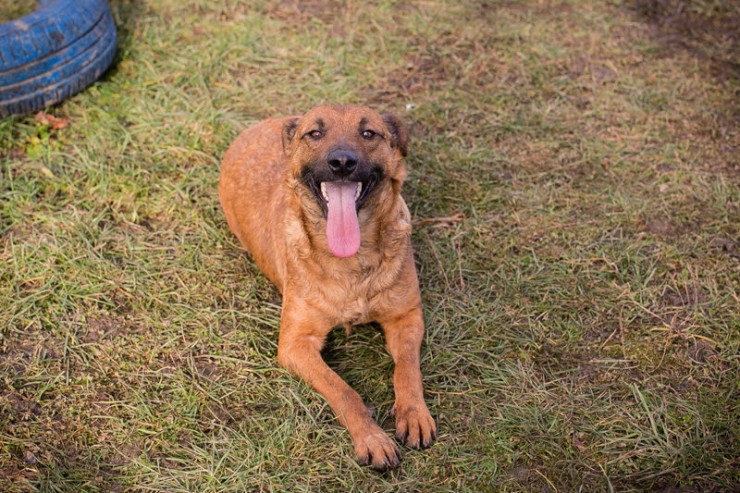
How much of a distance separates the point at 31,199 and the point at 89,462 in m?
2.77

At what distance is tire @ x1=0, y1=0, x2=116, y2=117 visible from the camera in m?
6.51

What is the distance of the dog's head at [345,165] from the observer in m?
4.59

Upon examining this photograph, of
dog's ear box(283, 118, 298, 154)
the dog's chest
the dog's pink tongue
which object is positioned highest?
dog's ear box(283, 118, 298, 154)

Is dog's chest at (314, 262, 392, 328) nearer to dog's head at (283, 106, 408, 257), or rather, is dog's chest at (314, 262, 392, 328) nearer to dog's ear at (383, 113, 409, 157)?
dog's head at (283, 106, 408, 257)

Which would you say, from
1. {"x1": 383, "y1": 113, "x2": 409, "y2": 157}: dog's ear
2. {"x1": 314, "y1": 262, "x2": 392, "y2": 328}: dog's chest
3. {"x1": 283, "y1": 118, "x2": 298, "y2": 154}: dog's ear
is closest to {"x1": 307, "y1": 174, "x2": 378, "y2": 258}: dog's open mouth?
{"x1": 314, "y1": 262, "x2": 392, "y2": 328}: dog's chest

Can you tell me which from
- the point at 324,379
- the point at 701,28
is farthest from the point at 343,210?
the point at 701,28

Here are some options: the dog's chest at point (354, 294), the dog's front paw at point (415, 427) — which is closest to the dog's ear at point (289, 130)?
the dog's chest at point (354, 294)

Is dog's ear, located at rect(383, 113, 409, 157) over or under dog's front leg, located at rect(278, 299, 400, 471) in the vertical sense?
over

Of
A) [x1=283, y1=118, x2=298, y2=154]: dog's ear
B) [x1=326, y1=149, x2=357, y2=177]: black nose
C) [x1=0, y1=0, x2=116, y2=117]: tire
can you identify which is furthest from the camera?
[x1=0, y1=0, x2=116, y2=117]: tire

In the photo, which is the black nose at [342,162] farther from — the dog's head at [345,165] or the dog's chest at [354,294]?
the dog's chest at [354,294]

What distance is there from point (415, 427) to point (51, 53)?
4795mm

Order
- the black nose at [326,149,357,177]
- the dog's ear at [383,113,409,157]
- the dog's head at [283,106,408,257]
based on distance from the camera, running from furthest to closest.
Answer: the dog's ear at [383,113,409,157] → the dog's head at [283,106,408,257] → the black nose at [326,149,357,177]

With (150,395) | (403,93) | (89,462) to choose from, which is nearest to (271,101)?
(403,93)

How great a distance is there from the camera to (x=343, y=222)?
4.63 meters
